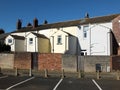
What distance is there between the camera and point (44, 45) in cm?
5556

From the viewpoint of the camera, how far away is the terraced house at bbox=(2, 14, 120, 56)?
4647 cm

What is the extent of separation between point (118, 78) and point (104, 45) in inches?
644

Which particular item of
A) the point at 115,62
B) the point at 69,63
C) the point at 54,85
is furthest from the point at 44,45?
the point at 54,85

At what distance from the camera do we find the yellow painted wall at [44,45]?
5488 centimetres

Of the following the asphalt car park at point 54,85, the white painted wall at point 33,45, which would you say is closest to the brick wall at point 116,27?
the white painted wall at point 33,45

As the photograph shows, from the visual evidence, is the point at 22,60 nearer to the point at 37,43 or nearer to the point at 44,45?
the point at 37,43

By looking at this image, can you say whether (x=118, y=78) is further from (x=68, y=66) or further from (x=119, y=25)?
(x=119, y=25)

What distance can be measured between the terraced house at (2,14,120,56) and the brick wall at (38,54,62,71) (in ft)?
29.8

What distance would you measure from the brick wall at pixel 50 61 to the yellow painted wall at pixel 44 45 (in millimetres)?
13739

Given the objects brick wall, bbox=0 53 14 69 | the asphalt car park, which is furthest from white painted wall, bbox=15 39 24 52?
the asphalt car park

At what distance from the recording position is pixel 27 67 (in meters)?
41.6

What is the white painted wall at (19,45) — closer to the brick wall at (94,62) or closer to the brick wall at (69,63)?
the brick wall at (69,63)

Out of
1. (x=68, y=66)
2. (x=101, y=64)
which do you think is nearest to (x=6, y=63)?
(x=68, y=66)

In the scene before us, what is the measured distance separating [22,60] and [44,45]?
1373cm
